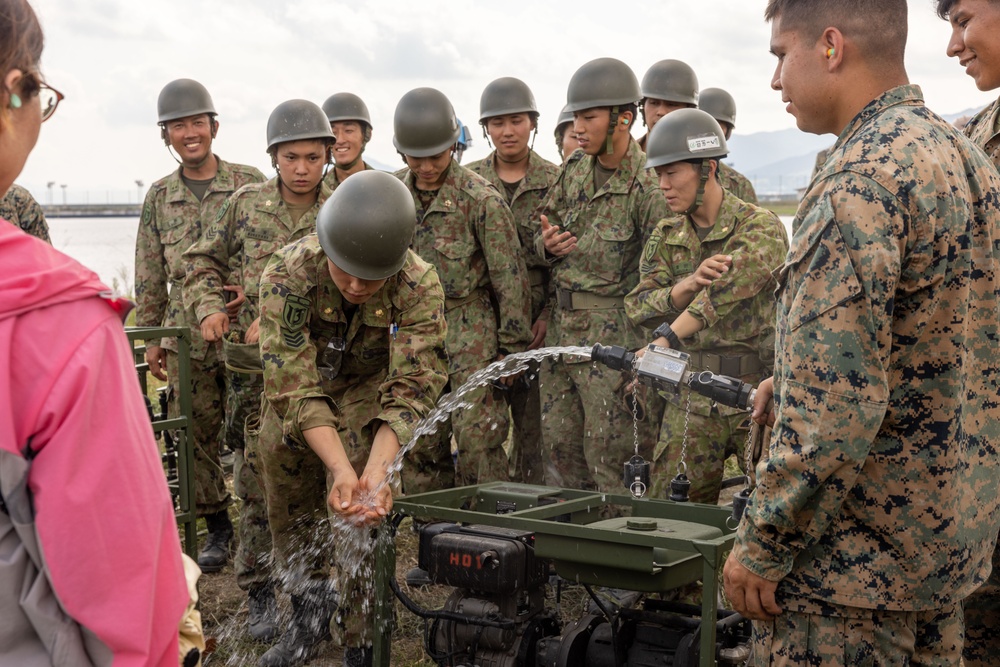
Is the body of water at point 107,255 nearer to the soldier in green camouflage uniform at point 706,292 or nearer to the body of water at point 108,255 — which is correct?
the body of water at point 108,255

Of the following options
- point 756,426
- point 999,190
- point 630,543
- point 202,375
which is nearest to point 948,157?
point 999,190

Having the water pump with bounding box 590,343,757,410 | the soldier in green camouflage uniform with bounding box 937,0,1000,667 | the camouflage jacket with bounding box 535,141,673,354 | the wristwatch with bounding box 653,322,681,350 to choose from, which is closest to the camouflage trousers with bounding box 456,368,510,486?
the camouflage jacket with bounding box 535,141,673,354

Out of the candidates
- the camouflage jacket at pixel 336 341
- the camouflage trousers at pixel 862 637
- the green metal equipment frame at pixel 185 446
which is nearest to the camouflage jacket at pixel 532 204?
the camouflage jacket at pixel 336 341

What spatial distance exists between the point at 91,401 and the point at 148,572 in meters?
0.26

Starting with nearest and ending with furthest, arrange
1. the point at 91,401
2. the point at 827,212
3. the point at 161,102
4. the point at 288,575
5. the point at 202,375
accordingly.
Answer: the point at 91,401, the point at 827,212, the point at 288,575, the point at 202,375, the point at 161,102

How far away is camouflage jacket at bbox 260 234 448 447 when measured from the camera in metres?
3.92

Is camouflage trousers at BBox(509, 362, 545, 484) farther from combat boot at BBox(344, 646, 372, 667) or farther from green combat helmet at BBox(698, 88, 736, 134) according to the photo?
green combat helmet at BBox(698, 88, 736, 134)

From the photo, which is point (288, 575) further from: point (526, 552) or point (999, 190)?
point (999, 190)

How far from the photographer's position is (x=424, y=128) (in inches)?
229

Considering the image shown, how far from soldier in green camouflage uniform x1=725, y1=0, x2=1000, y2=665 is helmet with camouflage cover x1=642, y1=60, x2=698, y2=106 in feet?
13.0

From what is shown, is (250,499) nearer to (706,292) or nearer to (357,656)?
(357,656)

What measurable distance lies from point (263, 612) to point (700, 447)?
2.25 m

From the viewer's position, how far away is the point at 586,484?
5.71 m

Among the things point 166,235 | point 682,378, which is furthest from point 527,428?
point 682,378
